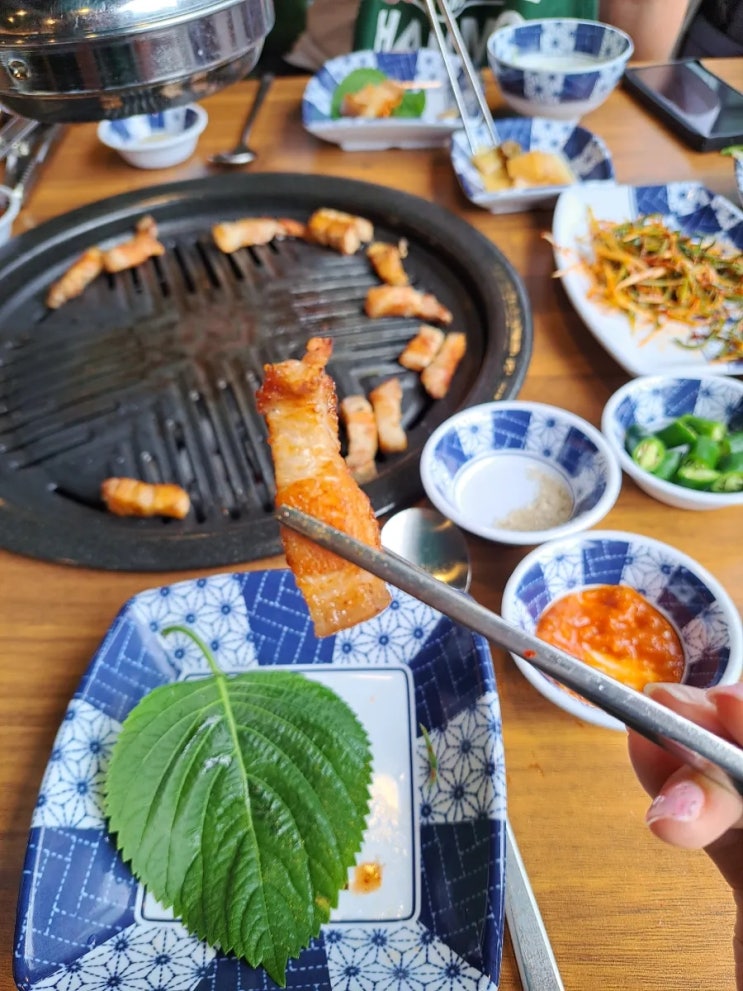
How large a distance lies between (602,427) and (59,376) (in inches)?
48.9

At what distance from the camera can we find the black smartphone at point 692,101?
217 cm

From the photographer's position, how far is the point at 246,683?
103 centimetres

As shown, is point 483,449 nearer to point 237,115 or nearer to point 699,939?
point 699,939

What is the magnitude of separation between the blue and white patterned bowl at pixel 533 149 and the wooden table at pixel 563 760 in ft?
0.50

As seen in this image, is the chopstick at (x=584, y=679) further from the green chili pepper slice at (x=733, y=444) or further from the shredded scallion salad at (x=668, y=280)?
the shredded scallion salad at (x=668, y=280)

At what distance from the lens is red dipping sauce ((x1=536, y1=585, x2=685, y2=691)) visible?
1.02 m

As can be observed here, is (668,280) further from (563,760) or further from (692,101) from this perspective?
(563,760)

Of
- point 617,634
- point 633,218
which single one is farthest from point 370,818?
point 633,218

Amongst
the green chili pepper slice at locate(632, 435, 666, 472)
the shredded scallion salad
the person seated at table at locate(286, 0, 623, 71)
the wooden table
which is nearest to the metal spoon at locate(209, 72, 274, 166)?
the person seated at table at locate(286, 0, 623, 71)

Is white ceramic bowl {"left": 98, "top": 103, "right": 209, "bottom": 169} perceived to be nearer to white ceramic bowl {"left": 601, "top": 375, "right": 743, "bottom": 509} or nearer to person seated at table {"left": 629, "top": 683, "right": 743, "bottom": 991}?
white ceramic bowl {"left": 601, "top": 375, "right": 743, "bottom": 509}

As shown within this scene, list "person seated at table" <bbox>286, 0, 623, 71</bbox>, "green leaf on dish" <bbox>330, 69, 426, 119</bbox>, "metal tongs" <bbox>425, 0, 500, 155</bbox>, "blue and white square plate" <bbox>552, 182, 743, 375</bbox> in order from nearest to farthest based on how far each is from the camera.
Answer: "blue and white square plate" <bbox>552, 182, 743, 375</bbox>, "metal tongs" <bbox>425, 0, 500, 155</bbox>, "green leaf on dish" <bbox>330, 69, 426, 119</bbox>, "person seated at table" <bbox>286, 0, 623, 71</bbox>

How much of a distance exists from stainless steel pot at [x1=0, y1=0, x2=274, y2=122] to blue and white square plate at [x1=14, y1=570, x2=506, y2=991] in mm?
691

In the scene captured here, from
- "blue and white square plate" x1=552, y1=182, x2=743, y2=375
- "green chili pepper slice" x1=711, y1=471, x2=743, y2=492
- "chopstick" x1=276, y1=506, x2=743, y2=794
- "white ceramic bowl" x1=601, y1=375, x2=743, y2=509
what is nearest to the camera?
"chopstick" x1=276, y1=506, x2=743, y2=794

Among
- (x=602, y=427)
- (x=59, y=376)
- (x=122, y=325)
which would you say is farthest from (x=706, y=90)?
(x=59, y=376)
